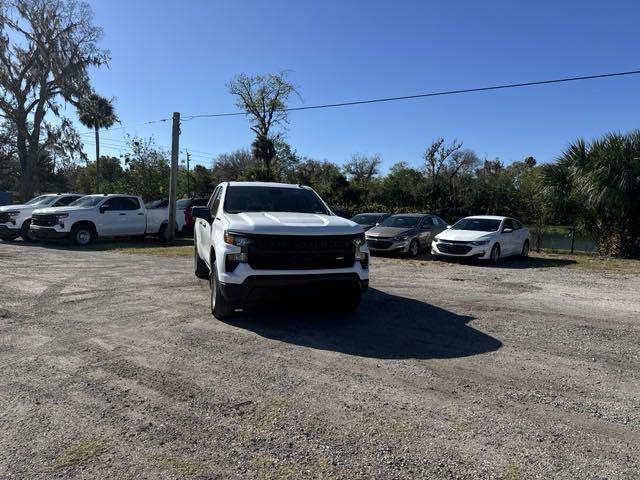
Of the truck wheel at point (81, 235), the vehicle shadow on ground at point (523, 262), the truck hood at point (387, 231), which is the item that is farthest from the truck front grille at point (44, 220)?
the vehicle shadow on ground at point (523, 262)

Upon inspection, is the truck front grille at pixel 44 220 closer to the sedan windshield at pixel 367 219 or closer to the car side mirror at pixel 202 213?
the sedan windshield at pixel 367 219

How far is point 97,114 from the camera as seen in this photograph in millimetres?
38281

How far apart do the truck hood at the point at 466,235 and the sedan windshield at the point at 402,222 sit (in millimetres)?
1920

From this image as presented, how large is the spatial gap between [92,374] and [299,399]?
2057 millimetres

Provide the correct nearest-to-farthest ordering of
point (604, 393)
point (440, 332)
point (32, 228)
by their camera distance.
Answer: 1. point (604, 393)
2. point (440, 332)
3. point (32, 228)

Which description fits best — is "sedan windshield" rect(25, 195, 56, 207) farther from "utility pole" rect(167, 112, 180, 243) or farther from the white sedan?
the white sedan

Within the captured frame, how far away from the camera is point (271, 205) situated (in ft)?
25.5

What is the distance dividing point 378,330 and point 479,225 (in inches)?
426

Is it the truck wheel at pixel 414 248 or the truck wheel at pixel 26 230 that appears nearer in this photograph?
the truck wheel at pixel 414 248

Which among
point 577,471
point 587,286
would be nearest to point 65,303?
point 577,471

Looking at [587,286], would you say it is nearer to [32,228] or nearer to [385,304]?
[385,304]

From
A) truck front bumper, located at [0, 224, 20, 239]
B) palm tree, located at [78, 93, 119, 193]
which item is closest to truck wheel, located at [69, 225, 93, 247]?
truck front bumper, located at [0, 224, 20, 239]

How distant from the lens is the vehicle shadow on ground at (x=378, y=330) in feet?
18.1

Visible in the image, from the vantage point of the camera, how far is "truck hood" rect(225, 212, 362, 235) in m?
6.11
